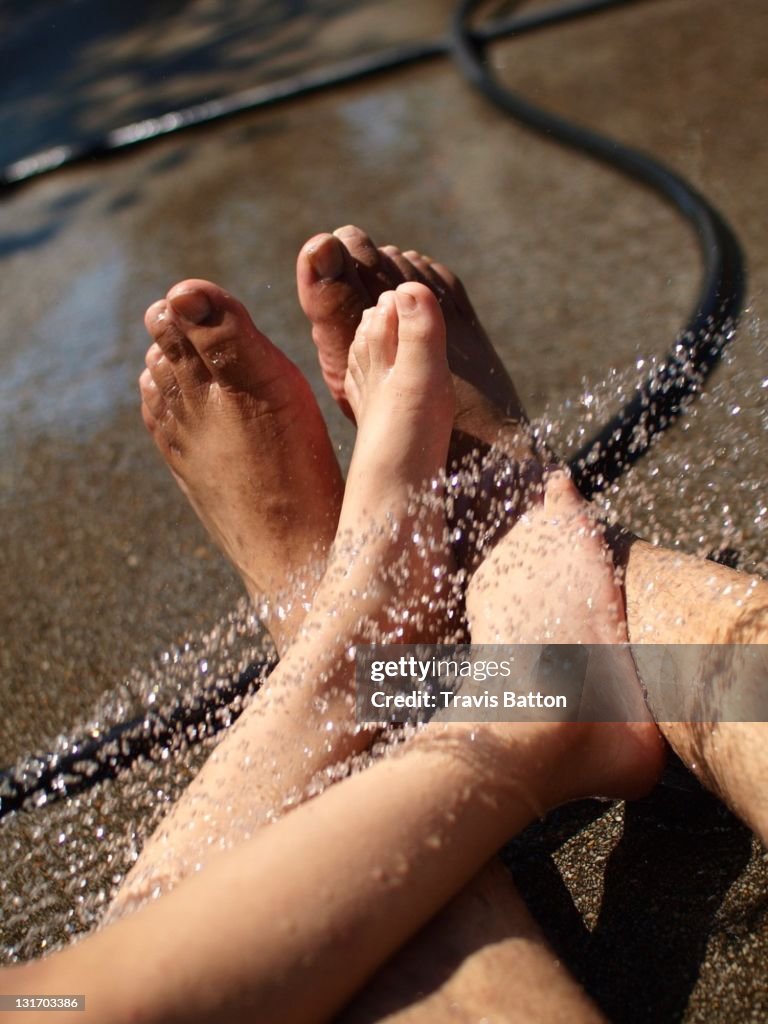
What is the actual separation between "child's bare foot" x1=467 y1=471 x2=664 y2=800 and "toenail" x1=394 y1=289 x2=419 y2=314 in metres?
0.30

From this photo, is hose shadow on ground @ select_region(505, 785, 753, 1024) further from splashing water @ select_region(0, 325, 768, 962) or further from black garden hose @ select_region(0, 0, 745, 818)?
black garden hose @ select_region(0, 0, 745, 818)

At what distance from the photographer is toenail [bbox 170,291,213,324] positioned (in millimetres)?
1449

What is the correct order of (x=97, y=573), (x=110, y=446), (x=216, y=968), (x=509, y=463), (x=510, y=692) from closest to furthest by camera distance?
1. (x=216, y=968)
2. (x=510, y=692)
3. (x=509, y=463)
4. (x=97, y=573)
5. (x=110, y=446)

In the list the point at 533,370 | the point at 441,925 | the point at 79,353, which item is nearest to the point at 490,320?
the point at 533,370

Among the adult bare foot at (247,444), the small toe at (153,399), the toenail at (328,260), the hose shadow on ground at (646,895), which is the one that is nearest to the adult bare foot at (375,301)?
the toenail at (328,260)

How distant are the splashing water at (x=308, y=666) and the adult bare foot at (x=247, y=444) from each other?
0.25 feet

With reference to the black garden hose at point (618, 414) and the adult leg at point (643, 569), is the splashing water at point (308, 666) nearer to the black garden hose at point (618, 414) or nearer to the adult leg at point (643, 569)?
the black garden hose at point (618, 414)

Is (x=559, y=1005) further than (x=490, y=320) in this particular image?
No

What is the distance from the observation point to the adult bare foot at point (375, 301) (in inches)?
55.2

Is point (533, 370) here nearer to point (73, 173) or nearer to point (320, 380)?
point (320, 380)

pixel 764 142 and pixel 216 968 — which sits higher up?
pixel 764 142

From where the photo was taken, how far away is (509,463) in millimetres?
1328

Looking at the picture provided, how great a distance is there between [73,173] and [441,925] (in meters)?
2.63

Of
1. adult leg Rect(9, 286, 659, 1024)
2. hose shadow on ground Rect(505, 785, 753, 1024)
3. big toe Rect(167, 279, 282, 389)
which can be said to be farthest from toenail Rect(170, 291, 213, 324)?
hose shadow on ground Rect(505, 785, 753, 1024)
